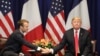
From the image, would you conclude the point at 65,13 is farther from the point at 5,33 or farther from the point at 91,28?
the point at 5,33

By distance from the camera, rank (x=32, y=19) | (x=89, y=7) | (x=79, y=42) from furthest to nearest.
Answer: (x=89, y=7) → (x=32, y=19) → (x=79, y=42)

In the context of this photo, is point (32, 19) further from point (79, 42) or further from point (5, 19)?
point (79, 42)

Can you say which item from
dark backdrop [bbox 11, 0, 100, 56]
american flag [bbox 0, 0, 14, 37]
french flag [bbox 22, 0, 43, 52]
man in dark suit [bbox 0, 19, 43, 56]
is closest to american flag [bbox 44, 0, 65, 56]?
french flag [bbox 22, 0, 43, 52]

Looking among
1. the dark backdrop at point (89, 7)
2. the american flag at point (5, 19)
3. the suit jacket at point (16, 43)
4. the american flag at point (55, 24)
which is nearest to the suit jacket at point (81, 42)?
the suit jacket at point (16, 43)

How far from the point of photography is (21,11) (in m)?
7.33

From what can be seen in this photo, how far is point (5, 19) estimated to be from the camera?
6.95 m

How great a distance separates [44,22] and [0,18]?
120 cm

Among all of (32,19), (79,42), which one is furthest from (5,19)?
(79,42)

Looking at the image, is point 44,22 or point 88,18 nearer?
point 88,18

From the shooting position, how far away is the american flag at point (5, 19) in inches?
272

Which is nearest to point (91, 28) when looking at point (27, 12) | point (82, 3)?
point (82, 3)

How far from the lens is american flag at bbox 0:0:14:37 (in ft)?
22.7

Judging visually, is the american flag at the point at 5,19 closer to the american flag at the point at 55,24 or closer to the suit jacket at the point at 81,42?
the american flag at the point at 55,24

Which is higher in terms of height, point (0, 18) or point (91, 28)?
point (0, 18)
